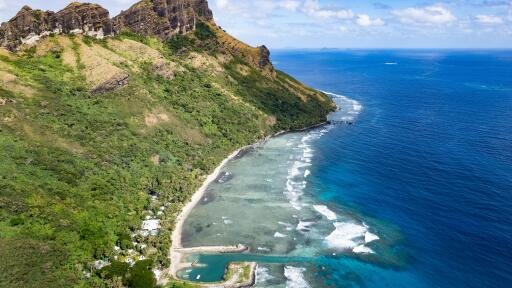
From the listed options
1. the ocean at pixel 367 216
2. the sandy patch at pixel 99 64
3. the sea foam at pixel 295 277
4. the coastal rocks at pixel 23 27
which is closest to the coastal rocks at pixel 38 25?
the coastal rocks at pixel 23 27

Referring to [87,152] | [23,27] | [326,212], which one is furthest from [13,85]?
[326,212]

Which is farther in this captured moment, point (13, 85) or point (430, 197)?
point (13, 85)

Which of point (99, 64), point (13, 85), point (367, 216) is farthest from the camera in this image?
point (99, 64)

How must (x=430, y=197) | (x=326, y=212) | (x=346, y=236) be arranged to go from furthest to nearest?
1. (x=430, y=197)
2. (x=326, y=212)
3. (x=346, y=236)

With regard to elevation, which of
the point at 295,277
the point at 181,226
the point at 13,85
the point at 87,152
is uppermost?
the point at 13,85

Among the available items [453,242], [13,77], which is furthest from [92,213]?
[453,242]

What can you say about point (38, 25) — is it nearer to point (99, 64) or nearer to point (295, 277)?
point (99, 64)

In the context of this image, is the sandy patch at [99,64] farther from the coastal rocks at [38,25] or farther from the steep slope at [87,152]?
the coastal rocks at [38,25]

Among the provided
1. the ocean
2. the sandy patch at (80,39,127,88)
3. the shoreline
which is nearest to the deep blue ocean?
the ocean

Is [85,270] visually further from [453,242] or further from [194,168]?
[453,242]
